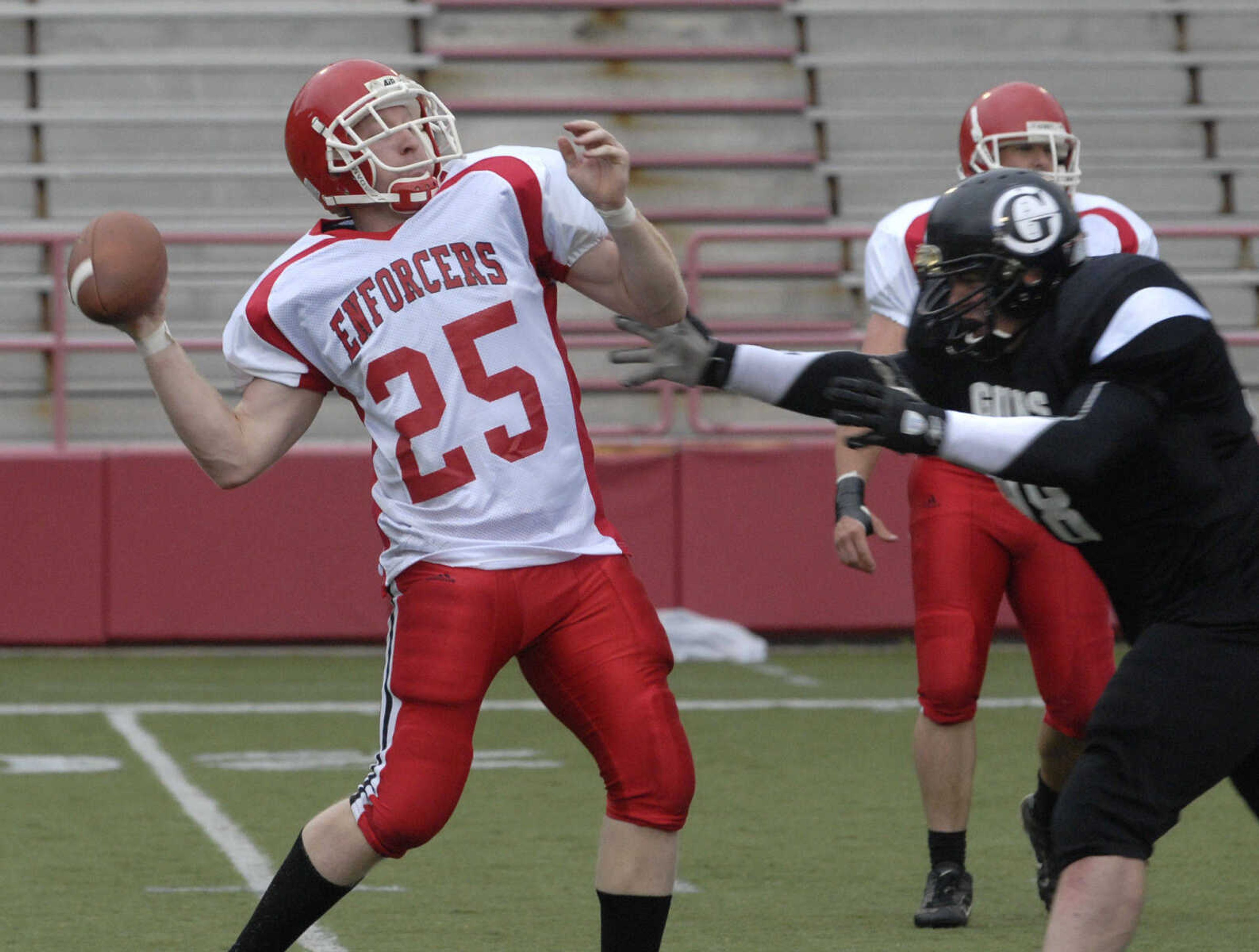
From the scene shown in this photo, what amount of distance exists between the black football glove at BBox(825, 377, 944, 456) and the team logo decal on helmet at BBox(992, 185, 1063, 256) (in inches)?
11.7

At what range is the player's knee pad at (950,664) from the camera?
4.52 m

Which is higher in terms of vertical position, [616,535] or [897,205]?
[897,205]

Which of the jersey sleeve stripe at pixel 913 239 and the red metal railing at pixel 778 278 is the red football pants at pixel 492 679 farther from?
the red metal railing at pixel 778 278

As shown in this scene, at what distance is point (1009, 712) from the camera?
7.62 m

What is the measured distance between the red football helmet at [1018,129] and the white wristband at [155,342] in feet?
6.93

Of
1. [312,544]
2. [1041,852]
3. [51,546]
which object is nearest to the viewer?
[1041,852]

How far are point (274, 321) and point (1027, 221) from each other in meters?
1.26

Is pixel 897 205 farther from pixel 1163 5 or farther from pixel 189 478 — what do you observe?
pixel 189 478

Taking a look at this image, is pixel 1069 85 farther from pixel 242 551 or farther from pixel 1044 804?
pixel 1044 804

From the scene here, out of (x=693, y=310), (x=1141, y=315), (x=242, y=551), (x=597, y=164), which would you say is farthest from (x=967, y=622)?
(x=242, y=551)

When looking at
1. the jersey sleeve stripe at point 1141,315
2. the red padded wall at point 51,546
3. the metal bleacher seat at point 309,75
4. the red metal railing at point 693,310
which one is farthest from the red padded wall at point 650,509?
the jersey sleeve stripe at point 1141,315

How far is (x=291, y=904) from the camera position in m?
3.50

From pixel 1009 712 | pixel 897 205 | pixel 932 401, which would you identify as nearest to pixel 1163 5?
pixel 897 205

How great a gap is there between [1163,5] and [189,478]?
6.97 metres
